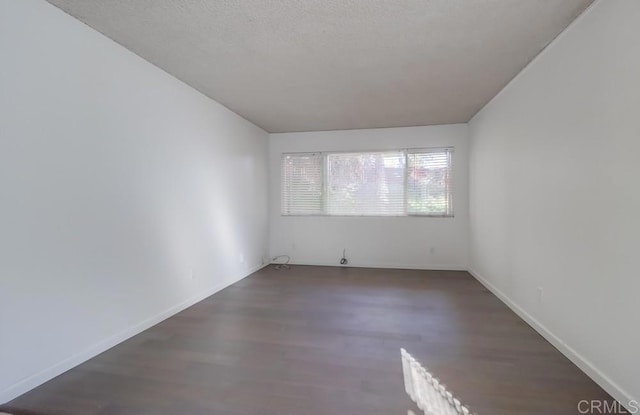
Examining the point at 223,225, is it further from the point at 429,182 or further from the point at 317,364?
the point at 429,182

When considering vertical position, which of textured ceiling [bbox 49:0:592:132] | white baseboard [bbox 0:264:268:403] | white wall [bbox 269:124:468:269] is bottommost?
white baseboard [bbox 0:264:268:403]

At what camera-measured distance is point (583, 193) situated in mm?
2070

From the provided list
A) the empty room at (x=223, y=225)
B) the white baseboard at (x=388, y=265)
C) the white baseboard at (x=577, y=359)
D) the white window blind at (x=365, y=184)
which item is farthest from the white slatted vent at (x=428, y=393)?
the white window blind at (x=365, y=184)

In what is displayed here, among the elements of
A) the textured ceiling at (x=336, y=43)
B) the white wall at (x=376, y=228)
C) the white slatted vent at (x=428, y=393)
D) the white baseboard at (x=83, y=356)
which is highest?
the textured ceiling at (x=336, y=43)

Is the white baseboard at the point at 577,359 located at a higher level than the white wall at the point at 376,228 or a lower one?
lower

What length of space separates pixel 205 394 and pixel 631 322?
2.49 metres

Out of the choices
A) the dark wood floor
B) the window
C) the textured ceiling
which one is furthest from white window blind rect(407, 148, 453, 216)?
the dark wood floor

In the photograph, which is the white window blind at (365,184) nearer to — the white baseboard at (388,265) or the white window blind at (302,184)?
the white window blind at (302,184)

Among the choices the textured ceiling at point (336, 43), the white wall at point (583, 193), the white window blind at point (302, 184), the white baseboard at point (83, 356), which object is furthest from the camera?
the white window blind at point (302, 184)

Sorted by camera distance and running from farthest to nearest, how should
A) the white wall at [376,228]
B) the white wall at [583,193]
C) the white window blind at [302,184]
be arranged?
the white window blind at [302,184] < the white wall at [376,228] < the white wall at [583,193]

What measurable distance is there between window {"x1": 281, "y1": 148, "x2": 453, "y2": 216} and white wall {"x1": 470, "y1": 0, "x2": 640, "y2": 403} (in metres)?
1.85

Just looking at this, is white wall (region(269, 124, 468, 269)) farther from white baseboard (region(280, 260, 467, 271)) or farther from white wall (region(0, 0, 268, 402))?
white wall (region(0, 0, 268, 402))

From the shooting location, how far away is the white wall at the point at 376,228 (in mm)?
5109

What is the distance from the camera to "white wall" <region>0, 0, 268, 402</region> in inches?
71.6
